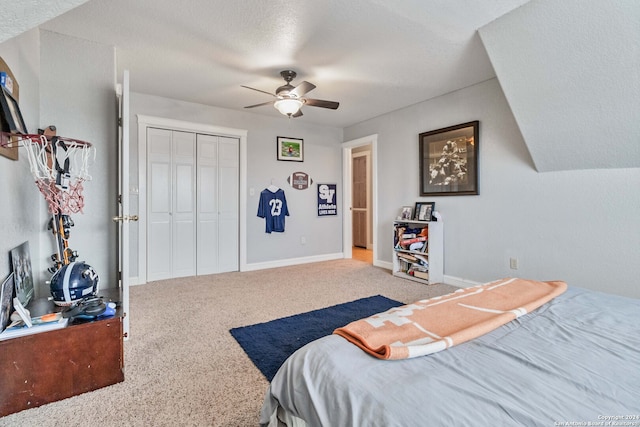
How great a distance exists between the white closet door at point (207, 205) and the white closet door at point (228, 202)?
71 millimetres

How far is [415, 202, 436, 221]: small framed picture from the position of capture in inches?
158

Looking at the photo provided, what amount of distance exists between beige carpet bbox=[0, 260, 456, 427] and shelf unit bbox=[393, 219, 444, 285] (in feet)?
0.54

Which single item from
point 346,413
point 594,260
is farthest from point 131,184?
point 594,260

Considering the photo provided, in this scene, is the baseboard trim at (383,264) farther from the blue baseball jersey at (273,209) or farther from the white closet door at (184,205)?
the white closet door at (184,205)

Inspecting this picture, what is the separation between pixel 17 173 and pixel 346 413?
2.32 meters

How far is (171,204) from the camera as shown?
410 cm

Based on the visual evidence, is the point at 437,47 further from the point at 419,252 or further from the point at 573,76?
the point at 419,252

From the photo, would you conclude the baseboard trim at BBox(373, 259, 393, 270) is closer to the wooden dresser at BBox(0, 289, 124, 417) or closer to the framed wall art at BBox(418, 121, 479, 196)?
the framed wall art at BBox(418, 121, 479, 196)

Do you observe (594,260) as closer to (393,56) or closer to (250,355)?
(393,56)

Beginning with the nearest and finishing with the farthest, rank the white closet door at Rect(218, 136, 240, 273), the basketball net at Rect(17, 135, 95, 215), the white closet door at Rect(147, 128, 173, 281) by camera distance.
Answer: the basketball net at Rect(17, 135, 95, 215) < the white closet door at Rect(147, 128, 173, 281) < the white closet door at Rect(218, 136, 240, 273)

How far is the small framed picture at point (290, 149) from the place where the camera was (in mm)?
4926

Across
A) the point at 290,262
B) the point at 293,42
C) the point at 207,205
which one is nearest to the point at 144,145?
the point at 207,205

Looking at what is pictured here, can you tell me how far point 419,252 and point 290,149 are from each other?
2.64m

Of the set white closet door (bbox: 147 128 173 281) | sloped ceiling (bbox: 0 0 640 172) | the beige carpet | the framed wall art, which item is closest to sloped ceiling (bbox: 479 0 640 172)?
sloped ceiling (bbox: 0 0 640 172)
